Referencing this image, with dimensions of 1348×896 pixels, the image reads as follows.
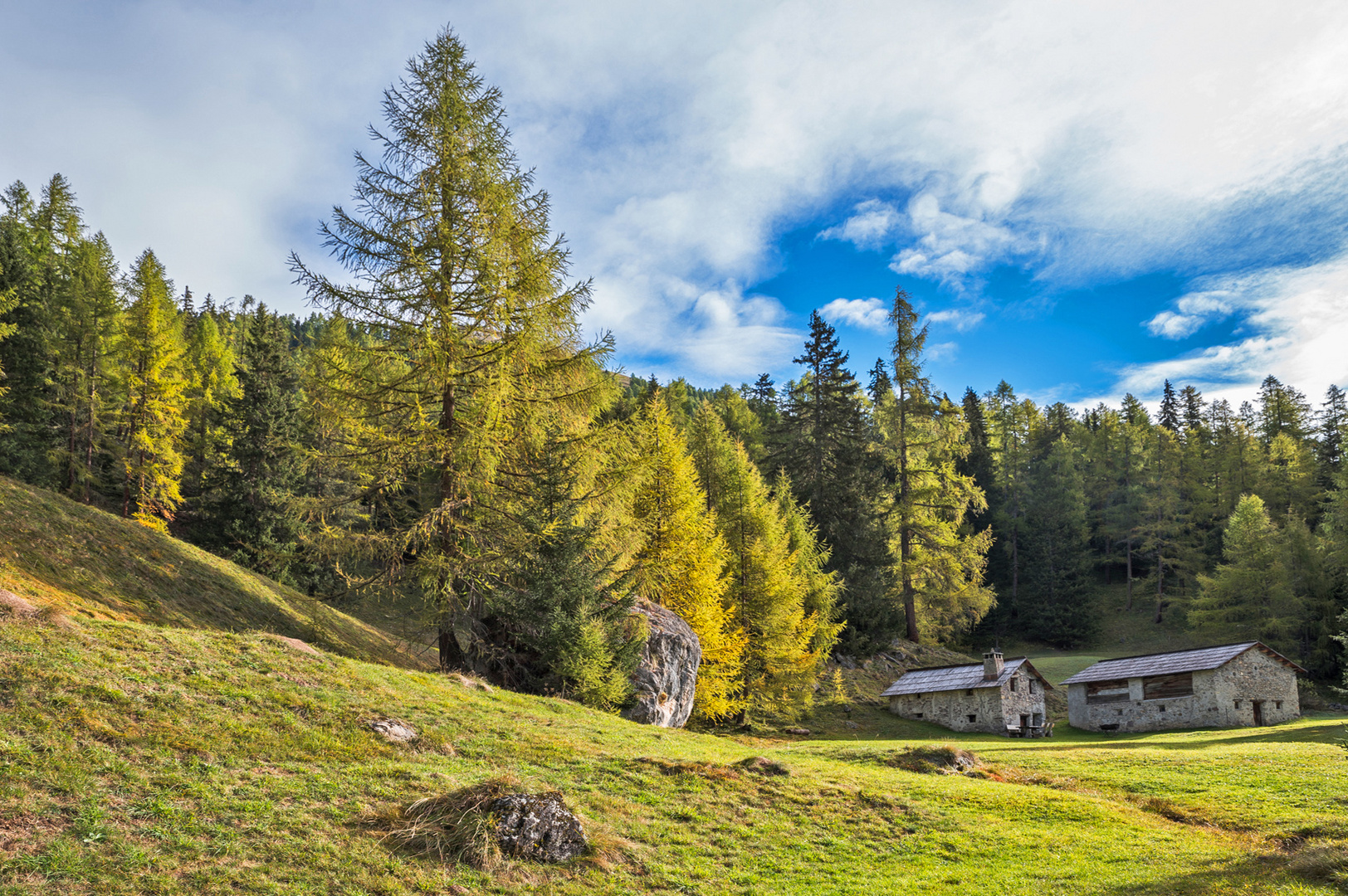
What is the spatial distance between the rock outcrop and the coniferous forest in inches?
335

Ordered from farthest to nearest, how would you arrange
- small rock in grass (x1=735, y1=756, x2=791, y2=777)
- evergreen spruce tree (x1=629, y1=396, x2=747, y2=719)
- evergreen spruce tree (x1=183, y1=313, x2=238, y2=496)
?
evergreen spruce tree (x1=183, y1=313, x2=238, y2=496) → evergreen spruce tree (x1=629, y1=396, x2=747, y2=719) → small rock in grass (x1=735, y1=756, x2=791, y2=777)

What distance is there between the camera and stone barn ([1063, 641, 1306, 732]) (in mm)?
30266

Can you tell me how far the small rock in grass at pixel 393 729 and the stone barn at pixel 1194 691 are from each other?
34.3 meters

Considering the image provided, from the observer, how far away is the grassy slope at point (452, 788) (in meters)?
6.50

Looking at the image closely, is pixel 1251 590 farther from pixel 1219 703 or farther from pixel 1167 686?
pixel 1219 703

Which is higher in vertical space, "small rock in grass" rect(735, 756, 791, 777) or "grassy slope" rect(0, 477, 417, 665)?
"grassy slope" rect(0, 477, 417, 665)

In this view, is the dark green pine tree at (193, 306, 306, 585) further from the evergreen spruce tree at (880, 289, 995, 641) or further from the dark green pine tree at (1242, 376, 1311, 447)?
the dark green pine tree at (1242, 376, 1311, 447)

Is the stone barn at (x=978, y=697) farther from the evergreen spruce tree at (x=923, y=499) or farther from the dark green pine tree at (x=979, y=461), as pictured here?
the dark green pine tree at (x=979, y=461)

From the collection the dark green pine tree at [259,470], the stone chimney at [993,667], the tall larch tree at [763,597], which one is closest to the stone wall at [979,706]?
the stone chimney at [993,667]

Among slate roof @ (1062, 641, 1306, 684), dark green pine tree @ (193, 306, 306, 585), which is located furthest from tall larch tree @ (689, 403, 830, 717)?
dark green pine tree @ (193, 306, 306, 585)

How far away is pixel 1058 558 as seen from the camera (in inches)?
2343

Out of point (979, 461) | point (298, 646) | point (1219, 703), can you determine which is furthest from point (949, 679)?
point (979, 461)

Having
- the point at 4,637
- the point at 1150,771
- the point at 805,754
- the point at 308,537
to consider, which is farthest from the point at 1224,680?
the point at 4,637

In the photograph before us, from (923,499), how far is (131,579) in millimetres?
39632
